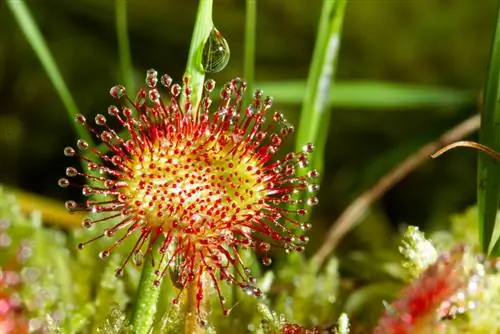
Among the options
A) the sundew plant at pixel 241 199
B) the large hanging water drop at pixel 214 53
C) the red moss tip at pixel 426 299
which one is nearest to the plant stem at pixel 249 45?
the sundew plant at pixel 241 199

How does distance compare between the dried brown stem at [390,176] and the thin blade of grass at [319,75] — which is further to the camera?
the dried brown stem at [390,176]

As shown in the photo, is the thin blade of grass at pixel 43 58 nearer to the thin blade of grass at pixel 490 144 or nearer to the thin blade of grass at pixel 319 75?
the thin blade of grass at pixel 319 75

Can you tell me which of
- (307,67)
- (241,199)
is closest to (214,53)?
(241,199)

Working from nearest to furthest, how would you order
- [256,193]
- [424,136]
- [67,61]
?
[256,193]
[424,136]
[67,61]

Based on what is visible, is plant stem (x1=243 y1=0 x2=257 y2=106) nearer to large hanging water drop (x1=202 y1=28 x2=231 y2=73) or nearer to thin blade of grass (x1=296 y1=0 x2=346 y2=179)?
thin blade of grass (x1=296 y1=0 x2=346 y2=179)

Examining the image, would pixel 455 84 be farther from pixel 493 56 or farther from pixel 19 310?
pixel 19 310

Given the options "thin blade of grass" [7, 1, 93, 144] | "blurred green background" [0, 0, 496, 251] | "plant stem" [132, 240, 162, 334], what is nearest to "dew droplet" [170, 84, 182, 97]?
"plant stem" [132, 240, 162, 334]

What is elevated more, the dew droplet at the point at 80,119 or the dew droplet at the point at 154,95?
the dew droplet at the point at 154,95

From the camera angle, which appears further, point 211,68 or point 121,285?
point 121,285

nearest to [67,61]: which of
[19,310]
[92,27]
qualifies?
[92,27]
